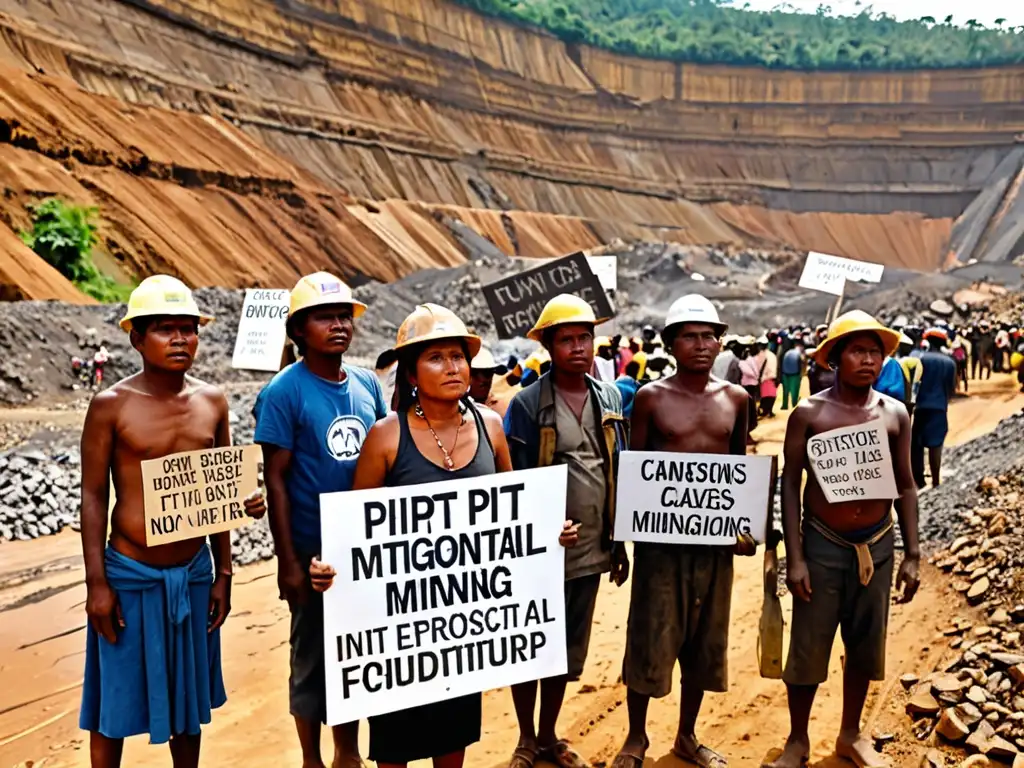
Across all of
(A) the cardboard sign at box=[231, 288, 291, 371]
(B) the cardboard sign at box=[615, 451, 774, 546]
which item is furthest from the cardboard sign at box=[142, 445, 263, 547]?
(A) the cardboard sign at box=[231, 288, 291, 371]

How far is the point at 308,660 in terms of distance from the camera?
380 centimetres

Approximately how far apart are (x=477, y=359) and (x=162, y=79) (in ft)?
124

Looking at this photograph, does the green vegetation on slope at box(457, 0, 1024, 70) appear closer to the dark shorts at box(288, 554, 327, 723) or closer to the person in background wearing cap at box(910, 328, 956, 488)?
the person in background wearing cap at box(910, 328, 956, 488)

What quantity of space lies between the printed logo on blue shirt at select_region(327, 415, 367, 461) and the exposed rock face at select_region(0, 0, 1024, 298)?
737 inches

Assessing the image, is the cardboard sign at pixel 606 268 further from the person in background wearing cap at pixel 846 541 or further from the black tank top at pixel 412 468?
the black tank top at pixel 412 468

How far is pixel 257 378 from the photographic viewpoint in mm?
19688

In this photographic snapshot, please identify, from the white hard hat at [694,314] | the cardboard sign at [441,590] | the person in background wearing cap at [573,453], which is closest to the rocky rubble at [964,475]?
the white hard hat at [694,314]

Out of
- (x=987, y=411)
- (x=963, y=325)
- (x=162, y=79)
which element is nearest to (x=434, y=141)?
(x=162, y=79)

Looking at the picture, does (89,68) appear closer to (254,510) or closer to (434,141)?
(434,141)

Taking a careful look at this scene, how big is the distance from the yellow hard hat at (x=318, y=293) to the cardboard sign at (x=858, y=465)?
2336 mm

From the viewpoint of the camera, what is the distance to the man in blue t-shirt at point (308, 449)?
12.2ft

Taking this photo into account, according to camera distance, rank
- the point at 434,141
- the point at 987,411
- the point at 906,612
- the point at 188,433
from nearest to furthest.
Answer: the point at 188,433 → the point at 906,612 → the point at 987,411 → the point at 434,141

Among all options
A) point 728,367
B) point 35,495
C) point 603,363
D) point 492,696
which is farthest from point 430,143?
point 492,696

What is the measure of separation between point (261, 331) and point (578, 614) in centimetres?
616
